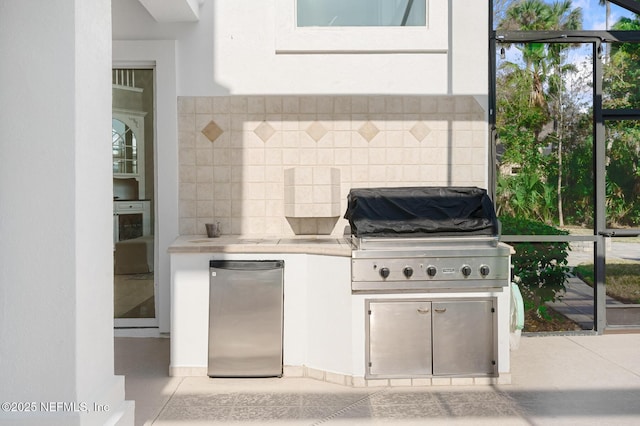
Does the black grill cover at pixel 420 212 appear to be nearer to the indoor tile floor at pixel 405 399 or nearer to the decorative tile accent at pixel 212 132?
the indoor tile floor at pixel 405 399

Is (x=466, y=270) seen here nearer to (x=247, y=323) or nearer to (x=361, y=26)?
(x=247, y=323)

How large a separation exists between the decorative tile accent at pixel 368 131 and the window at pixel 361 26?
0.60 m

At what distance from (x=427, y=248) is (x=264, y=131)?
70.2 inches

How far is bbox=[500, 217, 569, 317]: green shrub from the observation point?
511 cm

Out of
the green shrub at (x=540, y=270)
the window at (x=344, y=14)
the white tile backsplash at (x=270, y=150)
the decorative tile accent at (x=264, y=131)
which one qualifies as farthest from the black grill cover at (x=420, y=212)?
the window at (x=344, y=14)

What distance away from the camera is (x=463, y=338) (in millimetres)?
3877

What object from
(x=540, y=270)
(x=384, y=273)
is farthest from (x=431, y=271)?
(x=540, y=270)

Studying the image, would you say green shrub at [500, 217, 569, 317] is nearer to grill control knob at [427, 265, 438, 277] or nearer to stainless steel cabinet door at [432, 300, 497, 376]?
stainless steel cabinet door at [432, 300, 497, 376]

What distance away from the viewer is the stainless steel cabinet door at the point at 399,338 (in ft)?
12.6

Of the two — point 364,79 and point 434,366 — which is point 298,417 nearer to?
point 434,366

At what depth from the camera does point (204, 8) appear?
484 centimetres

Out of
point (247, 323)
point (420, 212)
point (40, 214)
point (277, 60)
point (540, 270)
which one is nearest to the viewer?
point (40, 214)

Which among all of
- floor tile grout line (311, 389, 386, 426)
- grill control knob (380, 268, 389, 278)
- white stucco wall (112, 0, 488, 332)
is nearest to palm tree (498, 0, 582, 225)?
white stucco wall (112, 0, 488, 332)

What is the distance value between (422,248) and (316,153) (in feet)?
4.68
